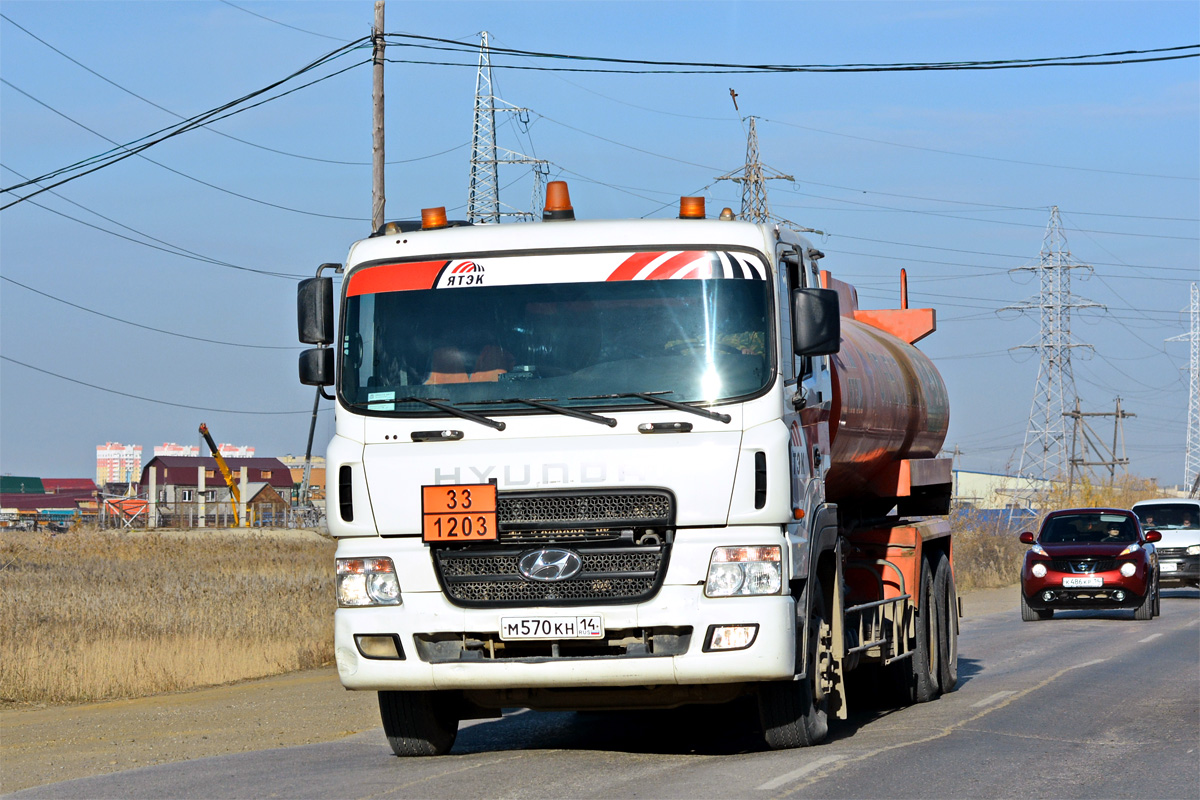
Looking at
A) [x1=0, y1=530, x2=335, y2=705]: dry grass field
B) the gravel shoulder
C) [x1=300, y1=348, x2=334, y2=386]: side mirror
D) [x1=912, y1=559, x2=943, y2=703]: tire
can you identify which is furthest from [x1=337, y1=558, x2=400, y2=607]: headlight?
[x1=0, y1=530, x2=335, y2=705]: dry grass field

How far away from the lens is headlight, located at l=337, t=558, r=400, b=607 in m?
7.97

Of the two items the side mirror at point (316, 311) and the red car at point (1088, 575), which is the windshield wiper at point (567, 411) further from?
the red car at point (1088, 575)

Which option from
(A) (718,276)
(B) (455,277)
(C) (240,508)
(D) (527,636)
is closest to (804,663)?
(D) (527,636)

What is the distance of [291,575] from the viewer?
105 feet

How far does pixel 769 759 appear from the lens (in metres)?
8.45

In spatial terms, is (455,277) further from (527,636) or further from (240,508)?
(240,508)

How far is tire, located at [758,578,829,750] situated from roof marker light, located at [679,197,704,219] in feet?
7.65

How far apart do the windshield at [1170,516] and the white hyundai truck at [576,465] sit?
21.9m

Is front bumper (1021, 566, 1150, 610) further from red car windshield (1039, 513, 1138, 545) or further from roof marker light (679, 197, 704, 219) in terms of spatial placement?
roof marker light (679, 197, 704, 219)

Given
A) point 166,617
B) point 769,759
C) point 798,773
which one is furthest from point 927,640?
point 166,617

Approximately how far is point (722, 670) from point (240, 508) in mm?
93796

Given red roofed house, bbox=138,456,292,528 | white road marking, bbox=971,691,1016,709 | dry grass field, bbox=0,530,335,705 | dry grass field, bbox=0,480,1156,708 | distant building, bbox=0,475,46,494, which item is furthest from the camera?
distant building, bbox=0,475,46,494

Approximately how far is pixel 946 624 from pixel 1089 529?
10.9 m

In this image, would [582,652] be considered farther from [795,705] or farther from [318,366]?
[318,366]
